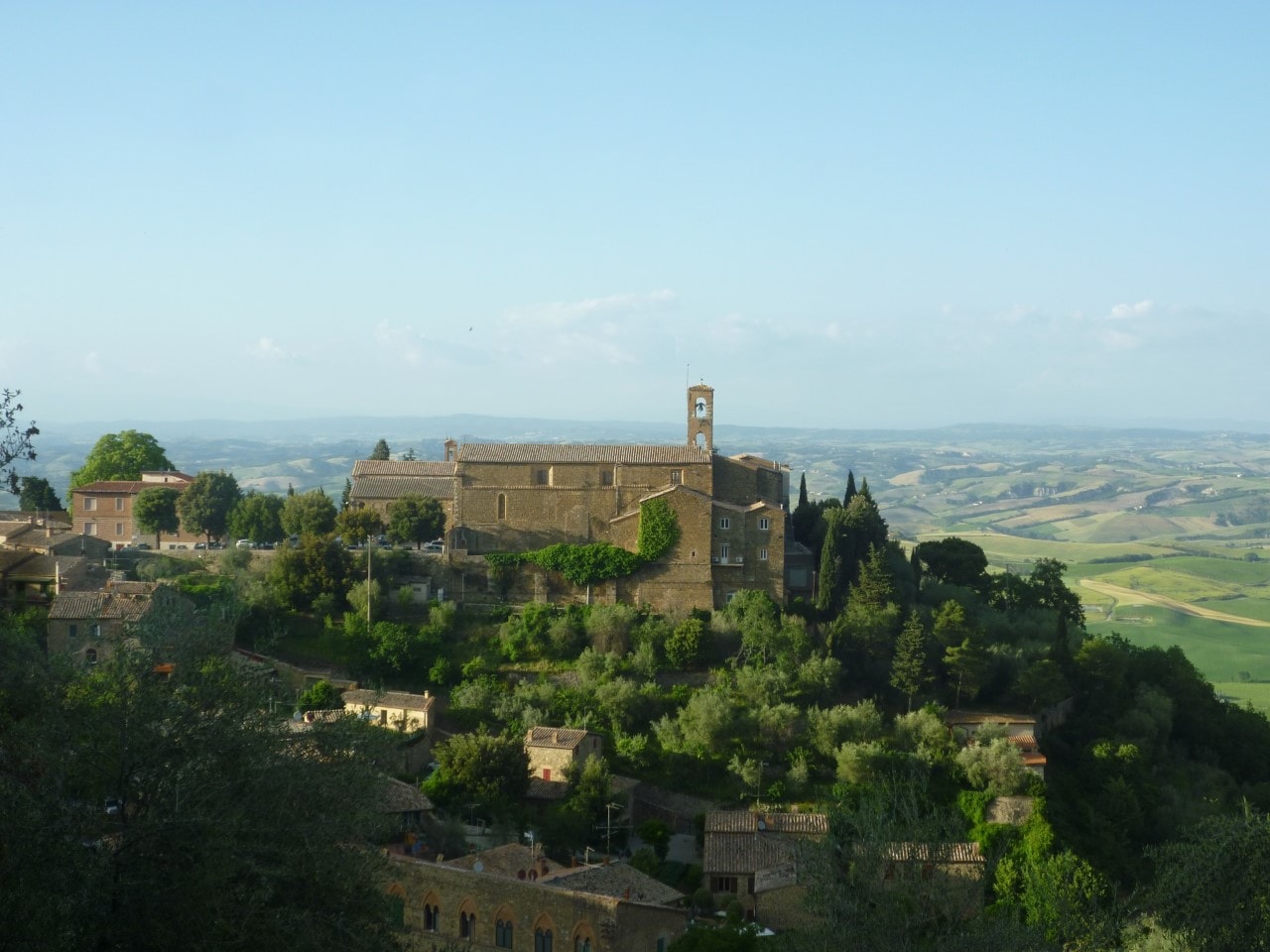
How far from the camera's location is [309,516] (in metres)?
43.5

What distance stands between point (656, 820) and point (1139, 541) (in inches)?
4930

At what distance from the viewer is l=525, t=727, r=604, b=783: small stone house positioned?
33.9 m

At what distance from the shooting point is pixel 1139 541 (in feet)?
486

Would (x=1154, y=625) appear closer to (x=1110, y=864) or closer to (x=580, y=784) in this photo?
(x=1110, y=864)

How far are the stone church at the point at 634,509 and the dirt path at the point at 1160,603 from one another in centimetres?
6120

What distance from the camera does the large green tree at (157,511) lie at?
45906 mm

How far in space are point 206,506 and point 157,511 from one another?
5.32ft

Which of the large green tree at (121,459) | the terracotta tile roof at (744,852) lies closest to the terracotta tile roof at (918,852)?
the terracotta tile roof at (744,852)

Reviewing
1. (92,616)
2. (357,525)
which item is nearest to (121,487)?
(357,525)

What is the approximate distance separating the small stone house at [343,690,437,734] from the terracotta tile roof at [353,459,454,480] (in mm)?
10581

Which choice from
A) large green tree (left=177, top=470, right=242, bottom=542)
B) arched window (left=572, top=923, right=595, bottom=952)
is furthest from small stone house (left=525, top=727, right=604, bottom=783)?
large green tree (left=177, top=470, right=242, bottom=542)

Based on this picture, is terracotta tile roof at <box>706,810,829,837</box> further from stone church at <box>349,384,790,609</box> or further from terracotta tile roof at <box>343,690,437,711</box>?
stone church at <box>349,384,790,609</box>

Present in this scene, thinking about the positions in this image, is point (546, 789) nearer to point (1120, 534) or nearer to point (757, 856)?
point (757, 856)

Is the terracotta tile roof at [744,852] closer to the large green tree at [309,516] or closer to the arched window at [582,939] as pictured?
the arched window at [582,939]
